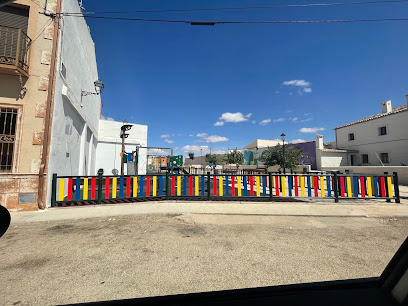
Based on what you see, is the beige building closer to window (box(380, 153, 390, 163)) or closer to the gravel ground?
the gravel ground

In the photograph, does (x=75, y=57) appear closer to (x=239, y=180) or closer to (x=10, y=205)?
(x=10, y=205)

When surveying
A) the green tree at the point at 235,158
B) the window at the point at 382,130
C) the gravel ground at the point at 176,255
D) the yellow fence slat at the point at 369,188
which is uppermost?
the window at the point at 382,130

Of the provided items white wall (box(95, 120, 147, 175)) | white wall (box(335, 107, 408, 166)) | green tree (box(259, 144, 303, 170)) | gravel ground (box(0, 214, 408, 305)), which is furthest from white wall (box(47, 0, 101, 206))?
white wall (box(335, 107, 408, 166))

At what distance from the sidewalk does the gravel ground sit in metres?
0.65

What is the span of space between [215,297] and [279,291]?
16.7 inches

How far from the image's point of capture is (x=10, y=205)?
7.12 m

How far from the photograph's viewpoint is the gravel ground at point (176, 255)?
2.90 metres

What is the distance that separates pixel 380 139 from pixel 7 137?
37.4 meters

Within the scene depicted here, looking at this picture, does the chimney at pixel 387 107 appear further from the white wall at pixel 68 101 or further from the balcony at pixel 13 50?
the balcony at pixel 13 50

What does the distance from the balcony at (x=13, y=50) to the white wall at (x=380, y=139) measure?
35.6m

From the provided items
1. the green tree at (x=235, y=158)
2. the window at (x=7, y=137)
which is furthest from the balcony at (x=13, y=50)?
the green tree at (x=235, y=158)

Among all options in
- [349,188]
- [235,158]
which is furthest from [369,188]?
[235,158]

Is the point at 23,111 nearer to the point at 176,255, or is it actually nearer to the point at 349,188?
the point at 176,255

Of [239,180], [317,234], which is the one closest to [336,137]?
[239,180]
